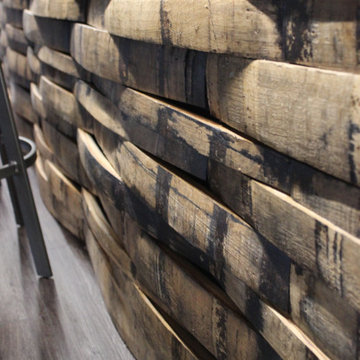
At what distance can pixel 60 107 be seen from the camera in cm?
248

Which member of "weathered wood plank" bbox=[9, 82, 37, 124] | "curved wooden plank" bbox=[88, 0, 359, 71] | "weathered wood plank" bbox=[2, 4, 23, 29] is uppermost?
"weathered wood plank" bbox=[2, 4, 23, 29]

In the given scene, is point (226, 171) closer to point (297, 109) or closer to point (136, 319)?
point (297, 109)

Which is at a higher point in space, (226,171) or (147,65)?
(147,65)

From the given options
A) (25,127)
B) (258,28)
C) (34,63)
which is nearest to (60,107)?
(34,63)

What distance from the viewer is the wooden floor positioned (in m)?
2.00

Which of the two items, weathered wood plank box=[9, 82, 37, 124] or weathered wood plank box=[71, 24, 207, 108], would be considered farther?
weathered wood plank box=[9, 82, 37, 124]

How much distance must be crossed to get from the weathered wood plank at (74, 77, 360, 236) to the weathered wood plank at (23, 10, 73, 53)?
0.57 m

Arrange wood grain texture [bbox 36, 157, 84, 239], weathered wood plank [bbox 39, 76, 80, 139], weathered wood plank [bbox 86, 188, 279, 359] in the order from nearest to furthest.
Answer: weathered wood plank [bbox 86, 188, 279, 359] < weathered wood plank [bbox 39, 76, 80, 139] < wood grain texture [bbox 36, 157, 84, 239]

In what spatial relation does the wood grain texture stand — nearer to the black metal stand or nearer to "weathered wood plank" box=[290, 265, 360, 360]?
the black metal stand

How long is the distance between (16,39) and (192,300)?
2637 mm

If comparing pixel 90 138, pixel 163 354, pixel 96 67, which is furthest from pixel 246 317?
pixel 90 138

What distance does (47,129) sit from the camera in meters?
2.81

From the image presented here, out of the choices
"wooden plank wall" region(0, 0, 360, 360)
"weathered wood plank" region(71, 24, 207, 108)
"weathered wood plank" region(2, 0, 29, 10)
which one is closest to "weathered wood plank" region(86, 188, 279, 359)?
"wooden plank wall" region(0, 0, 360, 360)

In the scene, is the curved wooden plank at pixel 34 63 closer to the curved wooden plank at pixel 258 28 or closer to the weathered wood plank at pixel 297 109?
the curved wooden plank at pixel 258 28
